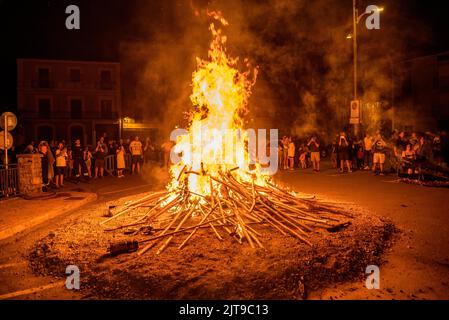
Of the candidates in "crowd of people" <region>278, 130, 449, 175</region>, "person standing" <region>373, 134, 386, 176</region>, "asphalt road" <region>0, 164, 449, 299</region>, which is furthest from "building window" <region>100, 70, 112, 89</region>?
"person standing" <region>373, 134, 386, 176</region>

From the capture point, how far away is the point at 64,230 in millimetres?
7121

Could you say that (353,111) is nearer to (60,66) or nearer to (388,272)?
(388,272)

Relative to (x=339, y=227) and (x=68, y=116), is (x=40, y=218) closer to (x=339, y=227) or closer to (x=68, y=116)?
(x=339, y=227)

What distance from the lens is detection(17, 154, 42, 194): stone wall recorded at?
11.5 meters

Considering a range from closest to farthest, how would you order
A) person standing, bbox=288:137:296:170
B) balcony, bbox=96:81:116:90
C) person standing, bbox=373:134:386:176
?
1. person standing, bbox=373:134:386:176
2. person standing, bbox=288:137:296:170
3. balcony, bbox=96:81:116:90

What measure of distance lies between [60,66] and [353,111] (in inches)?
1533

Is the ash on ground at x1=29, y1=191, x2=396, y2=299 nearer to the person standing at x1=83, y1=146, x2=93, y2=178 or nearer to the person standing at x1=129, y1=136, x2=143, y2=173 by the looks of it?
the person standing at x1=83, y1=146, x2=93, y2=178

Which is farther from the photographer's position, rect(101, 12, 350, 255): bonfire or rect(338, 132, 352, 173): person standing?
rect(338, 132, 352, 173): person standing

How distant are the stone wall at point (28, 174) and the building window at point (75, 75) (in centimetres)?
3726

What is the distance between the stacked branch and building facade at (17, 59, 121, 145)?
4032 centimetres

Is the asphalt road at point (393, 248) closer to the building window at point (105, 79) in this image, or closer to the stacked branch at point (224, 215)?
the stacked branch at point (224, 215)

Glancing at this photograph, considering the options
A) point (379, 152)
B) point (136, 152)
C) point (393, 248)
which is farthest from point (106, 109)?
point (393, 248)

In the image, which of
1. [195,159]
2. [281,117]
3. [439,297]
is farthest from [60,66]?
[439,297]

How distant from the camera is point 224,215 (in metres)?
7.04
